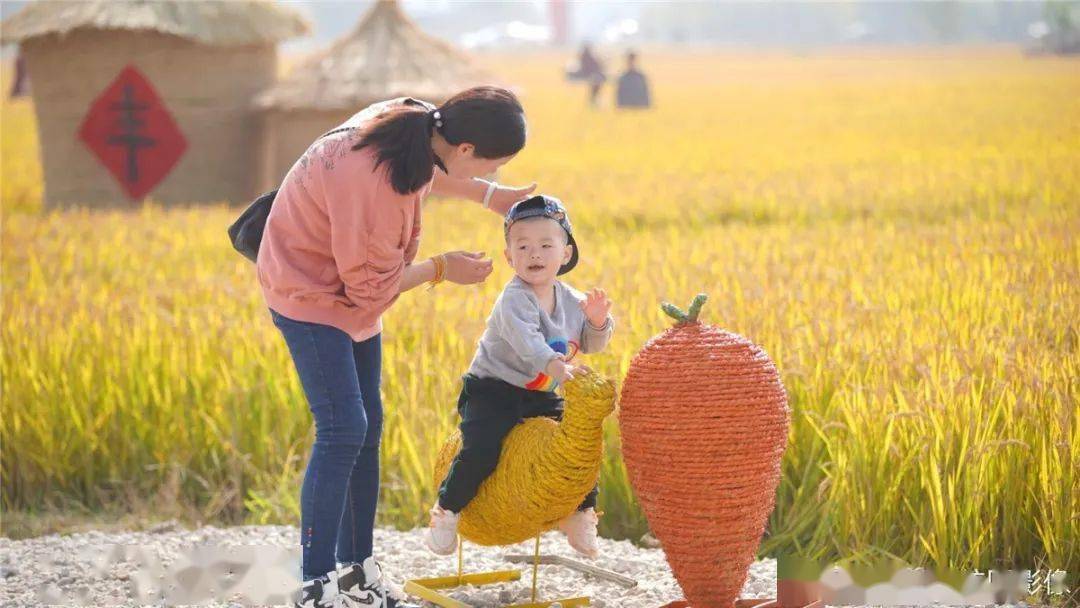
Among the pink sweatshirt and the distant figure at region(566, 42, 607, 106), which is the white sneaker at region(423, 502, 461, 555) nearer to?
the pink sweatshirt

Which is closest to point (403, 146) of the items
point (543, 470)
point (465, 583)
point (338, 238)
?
point (338, 238)

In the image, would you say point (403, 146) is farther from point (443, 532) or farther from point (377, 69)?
point (377, 69)

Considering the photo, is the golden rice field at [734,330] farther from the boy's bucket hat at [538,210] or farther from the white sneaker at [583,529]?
the boy's bucket hat at [538,210]

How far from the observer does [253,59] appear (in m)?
10.6

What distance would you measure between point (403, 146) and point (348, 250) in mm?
254

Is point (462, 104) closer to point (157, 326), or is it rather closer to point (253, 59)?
point (157, 326)

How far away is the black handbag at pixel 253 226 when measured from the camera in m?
3.27

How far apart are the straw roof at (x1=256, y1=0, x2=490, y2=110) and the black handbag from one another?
6.31 m

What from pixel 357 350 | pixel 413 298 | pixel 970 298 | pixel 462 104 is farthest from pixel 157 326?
pixel 970 298

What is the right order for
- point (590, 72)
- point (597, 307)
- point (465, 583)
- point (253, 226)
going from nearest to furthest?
1. point (597, 307)
2. point (253, 226)
3. point (465, 583)
4. point (590, 72)

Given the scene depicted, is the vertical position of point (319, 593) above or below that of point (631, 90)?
below

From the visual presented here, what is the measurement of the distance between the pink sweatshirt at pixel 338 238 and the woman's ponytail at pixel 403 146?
2cm

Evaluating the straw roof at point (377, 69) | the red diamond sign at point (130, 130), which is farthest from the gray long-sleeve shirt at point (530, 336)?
the red diamond sign at point (130, 130)

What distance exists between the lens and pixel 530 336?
300cm
